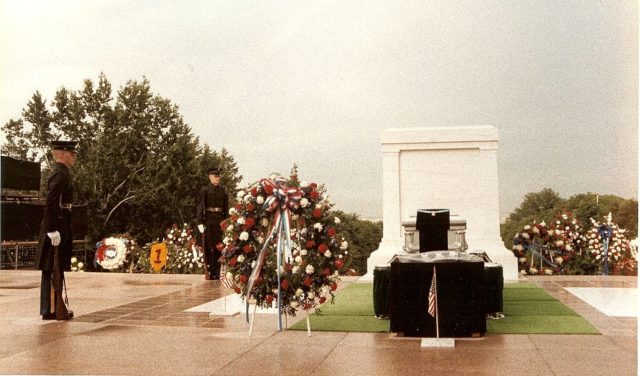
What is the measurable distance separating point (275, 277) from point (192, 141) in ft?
112

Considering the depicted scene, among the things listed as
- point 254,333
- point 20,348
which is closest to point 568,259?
point 254,333

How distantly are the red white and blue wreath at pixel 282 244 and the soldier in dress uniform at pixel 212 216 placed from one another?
6.45 m

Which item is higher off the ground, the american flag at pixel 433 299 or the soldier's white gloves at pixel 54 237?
the soldier's white gloves at pixel 54 237

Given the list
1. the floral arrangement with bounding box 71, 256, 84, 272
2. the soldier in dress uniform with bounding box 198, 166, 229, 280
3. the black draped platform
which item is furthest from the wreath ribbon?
the floral arrangement with bounding box 71, 256, 84, 272

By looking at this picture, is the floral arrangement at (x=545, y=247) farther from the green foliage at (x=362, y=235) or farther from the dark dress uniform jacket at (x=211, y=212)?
the green foliage at (x=362, y=235)

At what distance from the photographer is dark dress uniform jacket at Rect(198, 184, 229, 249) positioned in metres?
13.6

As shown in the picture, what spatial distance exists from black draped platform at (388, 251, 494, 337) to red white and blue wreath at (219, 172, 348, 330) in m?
0.71

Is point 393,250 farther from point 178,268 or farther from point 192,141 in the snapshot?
point 192,141

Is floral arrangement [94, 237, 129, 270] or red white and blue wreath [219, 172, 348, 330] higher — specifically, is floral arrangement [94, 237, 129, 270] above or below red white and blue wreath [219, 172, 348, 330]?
below

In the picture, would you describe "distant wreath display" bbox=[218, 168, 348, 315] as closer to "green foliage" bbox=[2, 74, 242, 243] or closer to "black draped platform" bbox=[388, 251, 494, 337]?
"black draped platform" bbox=[388, 251, 494, 337]

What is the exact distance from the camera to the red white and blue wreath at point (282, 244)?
6996 mm

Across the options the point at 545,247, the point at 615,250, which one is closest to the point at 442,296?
the point at 545,247

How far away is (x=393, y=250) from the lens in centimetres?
1285

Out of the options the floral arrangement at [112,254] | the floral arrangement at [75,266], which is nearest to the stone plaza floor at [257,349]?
the floral arrangement at [112,254]
